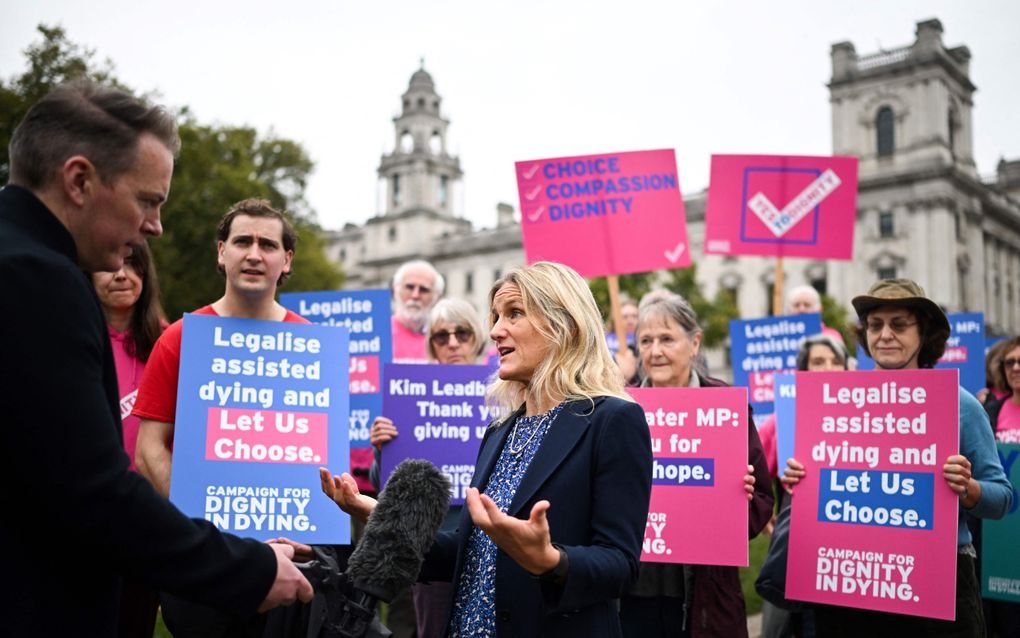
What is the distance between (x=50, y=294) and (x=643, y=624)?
A: 10.0 feet

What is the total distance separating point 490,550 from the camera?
9.73 ft

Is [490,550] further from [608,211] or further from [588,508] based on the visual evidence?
[608,211]

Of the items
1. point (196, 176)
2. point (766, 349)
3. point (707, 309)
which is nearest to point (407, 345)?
point (766, 349)

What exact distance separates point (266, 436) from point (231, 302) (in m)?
0.62

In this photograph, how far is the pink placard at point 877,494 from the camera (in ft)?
13.0

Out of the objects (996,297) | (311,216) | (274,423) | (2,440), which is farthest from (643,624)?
(996,297)

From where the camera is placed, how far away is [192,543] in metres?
2.21

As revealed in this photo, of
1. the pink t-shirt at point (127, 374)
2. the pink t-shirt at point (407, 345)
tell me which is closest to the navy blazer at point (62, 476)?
the pink t-shirt at point (127, 374)

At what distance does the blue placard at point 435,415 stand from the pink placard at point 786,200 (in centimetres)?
346

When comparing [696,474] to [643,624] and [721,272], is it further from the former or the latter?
[721,272]

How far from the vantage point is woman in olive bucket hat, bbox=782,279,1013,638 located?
3984mm

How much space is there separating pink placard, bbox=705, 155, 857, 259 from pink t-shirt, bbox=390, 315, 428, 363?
2.53m

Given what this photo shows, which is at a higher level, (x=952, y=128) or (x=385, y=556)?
(x=952, y=128)

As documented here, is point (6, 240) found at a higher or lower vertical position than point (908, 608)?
higher
